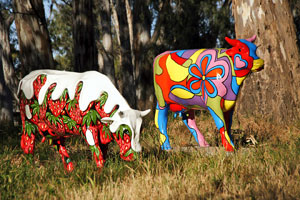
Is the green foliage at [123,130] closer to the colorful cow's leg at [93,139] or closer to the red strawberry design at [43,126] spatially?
the colorful cow's leg at [93,139]

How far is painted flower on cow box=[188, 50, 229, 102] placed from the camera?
13.4ft

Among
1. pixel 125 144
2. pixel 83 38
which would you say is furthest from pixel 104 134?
pixel 83 38

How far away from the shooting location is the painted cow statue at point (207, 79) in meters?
4.08

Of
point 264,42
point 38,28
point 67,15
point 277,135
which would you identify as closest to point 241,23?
point 264,42

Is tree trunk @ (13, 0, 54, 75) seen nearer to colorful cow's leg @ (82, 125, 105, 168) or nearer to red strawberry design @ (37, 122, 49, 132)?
red strawberry design @ (37, 122, 49, 132)

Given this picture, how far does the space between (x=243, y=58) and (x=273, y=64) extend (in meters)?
2.36

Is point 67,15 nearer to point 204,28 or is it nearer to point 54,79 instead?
point 204,28

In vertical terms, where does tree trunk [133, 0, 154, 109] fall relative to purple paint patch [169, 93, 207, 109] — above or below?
above

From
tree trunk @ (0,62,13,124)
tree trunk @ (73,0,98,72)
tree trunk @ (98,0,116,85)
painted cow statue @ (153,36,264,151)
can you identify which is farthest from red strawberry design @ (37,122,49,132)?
tree trunk @ (98,0,116,85)

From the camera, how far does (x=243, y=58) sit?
4.04 metres

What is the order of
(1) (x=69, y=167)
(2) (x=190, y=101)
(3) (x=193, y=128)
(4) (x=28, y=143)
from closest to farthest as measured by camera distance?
(1) (x=69, y=167), (4) (x=28, y=143), (2) (x=190, y=101), (3) (x=193, y=128)

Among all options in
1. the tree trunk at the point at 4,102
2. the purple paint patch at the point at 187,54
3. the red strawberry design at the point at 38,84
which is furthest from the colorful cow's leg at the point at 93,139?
the tree trunk at the point at 4,102

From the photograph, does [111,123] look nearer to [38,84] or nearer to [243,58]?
[38,84]

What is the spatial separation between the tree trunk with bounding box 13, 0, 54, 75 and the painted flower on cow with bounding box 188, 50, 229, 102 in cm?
262
